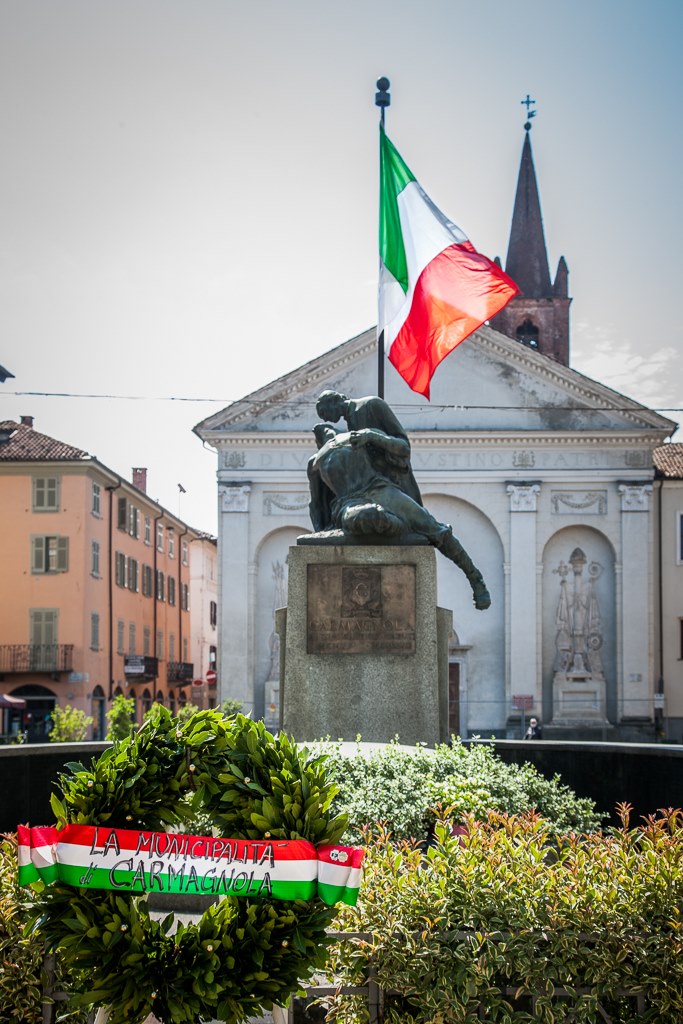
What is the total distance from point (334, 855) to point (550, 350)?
5450cm

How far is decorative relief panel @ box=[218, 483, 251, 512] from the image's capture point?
43.1 m

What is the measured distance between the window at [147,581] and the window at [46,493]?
9.91 meters

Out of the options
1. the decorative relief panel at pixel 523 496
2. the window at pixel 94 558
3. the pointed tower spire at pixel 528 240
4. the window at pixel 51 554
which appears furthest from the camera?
the pointed tower spire at pixel 528 240

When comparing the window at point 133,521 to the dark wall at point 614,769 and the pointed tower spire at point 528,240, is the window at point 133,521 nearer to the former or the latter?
the pointed tower spire at point 528,240

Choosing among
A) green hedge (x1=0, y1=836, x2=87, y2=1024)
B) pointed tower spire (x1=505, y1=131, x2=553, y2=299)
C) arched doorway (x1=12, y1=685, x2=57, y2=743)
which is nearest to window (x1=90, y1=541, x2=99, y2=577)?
arched doorway (x1=12, y1=685, x2=57, y2=743)

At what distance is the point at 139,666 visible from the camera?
171ft

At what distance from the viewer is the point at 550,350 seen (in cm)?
5731

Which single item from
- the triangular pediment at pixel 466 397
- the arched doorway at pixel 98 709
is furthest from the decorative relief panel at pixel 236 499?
the arched doorway at pixel 98 709

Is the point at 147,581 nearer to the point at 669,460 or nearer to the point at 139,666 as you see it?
the point at 139,666

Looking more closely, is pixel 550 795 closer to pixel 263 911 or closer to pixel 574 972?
pixel 574 972

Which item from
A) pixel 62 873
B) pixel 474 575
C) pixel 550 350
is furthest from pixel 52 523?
pixel 62 873

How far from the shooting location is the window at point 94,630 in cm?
4794

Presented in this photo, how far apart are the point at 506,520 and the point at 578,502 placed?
2556 millimetres

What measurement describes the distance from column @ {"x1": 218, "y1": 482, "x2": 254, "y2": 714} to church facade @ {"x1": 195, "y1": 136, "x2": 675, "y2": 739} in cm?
5
